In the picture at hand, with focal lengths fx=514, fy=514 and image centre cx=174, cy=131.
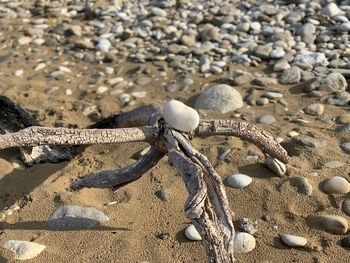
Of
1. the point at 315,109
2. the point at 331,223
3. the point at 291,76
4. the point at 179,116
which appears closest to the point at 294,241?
the point at 331,223

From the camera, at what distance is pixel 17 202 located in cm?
324

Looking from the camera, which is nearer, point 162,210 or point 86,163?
point 162,210

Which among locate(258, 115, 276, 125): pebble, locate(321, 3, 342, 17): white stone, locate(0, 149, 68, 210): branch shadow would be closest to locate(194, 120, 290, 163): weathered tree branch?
locate(258, 115, 276, 125): pebble

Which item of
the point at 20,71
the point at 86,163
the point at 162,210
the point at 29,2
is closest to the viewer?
the point at 162,210

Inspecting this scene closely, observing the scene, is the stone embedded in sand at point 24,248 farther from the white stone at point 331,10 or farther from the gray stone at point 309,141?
the white stone at point 331,10

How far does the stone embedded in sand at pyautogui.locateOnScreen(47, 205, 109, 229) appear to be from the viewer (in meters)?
3.04

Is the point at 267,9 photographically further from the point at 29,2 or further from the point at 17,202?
the point at 17,202

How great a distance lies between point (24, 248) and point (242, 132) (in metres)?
1.41

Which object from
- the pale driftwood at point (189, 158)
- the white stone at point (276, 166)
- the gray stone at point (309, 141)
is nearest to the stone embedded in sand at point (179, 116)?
the pale driftwood at point (189, 158)

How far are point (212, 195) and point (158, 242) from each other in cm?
55

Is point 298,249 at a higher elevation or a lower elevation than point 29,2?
higher

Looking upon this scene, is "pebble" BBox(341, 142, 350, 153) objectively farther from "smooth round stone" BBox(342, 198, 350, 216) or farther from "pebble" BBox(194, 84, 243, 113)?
"pebble" BBox(194, 84, 243, 113)

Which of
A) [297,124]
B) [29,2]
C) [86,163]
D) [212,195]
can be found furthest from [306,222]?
[29,2]

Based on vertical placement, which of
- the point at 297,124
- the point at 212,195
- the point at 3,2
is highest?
the point at 212,195
